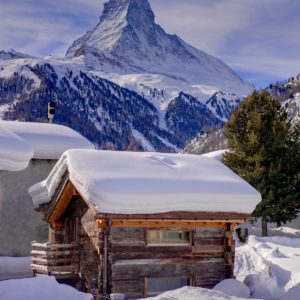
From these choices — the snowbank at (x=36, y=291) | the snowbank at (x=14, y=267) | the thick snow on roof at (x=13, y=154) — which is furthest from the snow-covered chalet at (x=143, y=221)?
the snowbank at (x=36, y=291)

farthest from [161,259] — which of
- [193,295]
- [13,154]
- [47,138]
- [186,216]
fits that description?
[47,138]

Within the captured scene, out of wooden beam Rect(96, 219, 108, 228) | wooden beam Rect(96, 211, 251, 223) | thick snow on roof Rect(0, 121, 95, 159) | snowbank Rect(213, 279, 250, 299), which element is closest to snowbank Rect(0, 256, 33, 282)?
thick snow on roof Rect(0, 121, 95, 159)

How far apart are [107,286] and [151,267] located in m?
1.55

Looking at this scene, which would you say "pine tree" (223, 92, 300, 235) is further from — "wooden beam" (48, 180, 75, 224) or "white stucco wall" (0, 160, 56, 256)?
"wooden beam" (48, 180, 75, 224)

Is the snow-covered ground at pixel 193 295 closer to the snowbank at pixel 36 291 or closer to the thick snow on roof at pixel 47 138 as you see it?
the snowbank at pixel 36 291

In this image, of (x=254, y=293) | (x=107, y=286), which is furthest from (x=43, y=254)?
(x=254, y=293)

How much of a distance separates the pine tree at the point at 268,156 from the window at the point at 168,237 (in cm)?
1572

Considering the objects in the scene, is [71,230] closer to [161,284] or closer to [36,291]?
[161,284]

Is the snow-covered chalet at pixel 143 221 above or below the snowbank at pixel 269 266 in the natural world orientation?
above

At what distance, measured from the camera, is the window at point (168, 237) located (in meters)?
19.1

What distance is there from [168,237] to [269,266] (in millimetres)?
5110

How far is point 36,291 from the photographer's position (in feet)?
39.7

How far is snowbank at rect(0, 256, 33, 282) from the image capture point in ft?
80.9

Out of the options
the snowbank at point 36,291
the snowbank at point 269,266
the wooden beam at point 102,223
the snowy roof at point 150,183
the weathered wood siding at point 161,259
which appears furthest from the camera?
the snowbank at point 269,266
